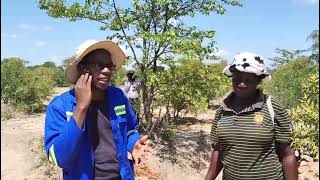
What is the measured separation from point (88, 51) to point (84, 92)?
0.92ft

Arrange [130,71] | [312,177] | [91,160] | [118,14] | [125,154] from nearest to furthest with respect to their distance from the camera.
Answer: [91,160] → [125,154] → [312,177] → [118,14] → [130,71]

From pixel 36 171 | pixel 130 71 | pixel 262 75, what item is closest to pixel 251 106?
pixel 262 75

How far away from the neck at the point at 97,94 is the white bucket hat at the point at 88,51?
146mm

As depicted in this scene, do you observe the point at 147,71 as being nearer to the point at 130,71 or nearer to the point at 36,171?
the point at 130,71

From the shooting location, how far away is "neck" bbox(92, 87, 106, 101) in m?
2.28

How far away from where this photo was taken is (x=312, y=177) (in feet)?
21.4

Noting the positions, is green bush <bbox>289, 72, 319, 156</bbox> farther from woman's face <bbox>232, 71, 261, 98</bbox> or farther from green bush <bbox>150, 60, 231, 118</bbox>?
green bush <bbox>150, 60, 231, 118</bbox>

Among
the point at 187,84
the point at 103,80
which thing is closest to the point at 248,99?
the point at 103,80

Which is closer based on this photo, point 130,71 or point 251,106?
point 251,106

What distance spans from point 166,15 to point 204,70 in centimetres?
121

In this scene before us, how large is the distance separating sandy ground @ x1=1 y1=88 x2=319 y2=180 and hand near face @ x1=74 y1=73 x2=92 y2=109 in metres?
4.58

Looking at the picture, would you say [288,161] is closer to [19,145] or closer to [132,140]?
[132,140]

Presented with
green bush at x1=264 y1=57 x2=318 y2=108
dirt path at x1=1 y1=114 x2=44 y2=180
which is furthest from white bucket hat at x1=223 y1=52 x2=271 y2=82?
green bush at x1=264 y1=57 x2=318 y2=108

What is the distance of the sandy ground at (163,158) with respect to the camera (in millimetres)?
6805
